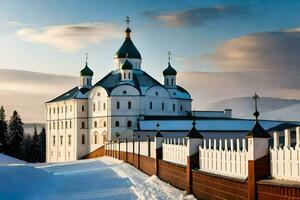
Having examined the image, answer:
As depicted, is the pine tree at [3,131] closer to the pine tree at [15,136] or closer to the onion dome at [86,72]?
the pine tree at [15,136]

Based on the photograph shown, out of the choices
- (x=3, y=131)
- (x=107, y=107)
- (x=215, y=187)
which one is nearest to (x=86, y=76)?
(x=107, y=107)

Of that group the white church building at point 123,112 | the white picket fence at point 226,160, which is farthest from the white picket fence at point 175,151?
the white church building at point 123,112

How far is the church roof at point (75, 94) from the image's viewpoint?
91.7 meters

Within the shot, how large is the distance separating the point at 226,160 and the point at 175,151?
801cm

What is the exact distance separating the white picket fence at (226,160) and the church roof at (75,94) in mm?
71682

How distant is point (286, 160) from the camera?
13.4m

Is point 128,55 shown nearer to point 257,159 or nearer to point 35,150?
point 35,150

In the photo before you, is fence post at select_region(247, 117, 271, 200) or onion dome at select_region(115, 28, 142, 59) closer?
fence post at select_region(247, 117, 271, 200)

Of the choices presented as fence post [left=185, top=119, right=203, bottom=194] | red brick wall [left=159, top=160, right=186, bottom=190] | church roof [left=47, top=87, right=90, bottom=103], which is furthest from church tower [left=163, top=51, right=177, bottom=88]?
fence post [left=185, top=119, right=203, bottom=194]

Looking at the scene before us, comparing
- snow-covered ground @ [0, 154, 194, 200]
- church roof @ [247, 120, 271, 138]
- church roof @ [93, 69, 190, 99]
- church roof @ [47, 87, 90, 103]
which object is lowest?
snow-covered ground @ [0, 154, 194, 200]

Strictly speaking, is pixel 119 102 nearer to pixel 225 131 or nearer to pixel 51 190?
pixel 225 131

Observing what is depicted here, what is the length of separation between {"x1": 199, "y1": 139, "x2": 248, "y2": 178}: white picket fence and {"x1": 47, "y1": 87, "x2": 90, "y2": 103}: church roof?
71682mm

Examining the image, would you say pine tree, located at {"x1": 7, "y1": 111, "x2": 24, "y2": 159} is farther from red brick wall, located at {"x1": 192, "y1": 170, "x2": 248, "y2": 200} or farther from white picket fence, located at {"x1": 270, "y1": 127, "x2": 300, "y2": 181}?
white picket fence, located at {"x1": 270, "y1": 127, "x2": 300, "y2": 181}

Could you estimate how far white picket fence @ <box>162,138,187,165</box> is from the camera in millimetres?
23672
